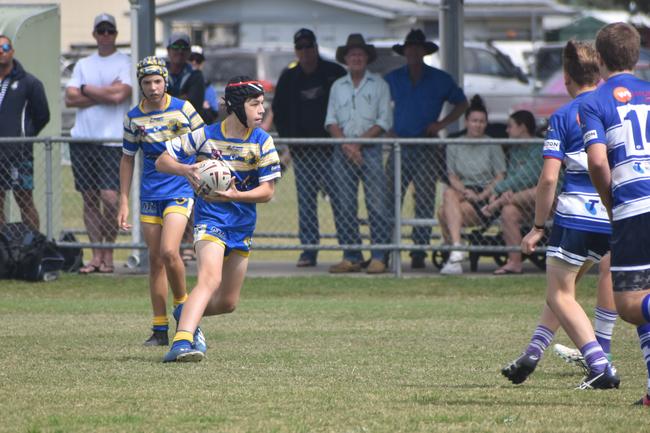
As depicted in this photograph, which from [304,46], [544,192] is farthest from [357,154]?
[544,192]

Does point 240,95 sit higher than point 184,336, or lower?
higher

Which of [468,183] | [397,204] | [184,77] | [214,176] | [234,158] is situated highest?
[184,77]

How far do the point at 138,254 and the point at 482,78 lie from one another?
64.4ft

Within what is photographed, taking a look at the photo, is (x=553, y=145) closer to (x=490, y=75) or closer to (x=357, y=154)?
(x=357, y=154)

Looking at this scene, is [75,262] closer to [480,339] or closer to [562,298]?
[480,339]

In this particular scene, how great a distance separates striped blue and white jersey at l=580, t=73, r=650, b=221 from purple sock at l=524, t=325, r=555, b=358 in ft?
3.87

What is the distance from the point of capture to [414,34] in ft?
49.6

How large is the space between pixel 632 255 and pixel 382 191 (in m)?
7.90

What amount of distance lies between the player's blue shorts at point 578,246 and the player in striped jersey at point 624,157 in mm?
740

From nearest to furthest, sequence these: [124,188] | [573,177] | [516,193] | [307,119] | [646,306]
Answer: [646,306]
[573,177]
[124,188]
[516,193]
[307,119]

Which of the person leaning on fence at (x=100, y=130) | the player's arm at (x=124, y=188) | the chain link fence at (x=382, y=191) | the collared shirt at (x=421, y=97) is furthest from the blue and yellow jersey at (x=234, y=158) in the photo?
the collared shirt at (x=421, y=97)

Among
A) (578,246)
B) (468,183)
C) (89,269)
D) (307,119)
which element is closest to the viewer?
(578,246)

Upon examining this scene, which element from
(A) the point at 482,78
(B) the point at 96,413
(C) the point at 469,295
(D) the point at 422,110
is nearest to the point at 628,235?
(B) the point at 96,413

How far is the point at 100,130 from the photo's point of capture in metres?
15.1
